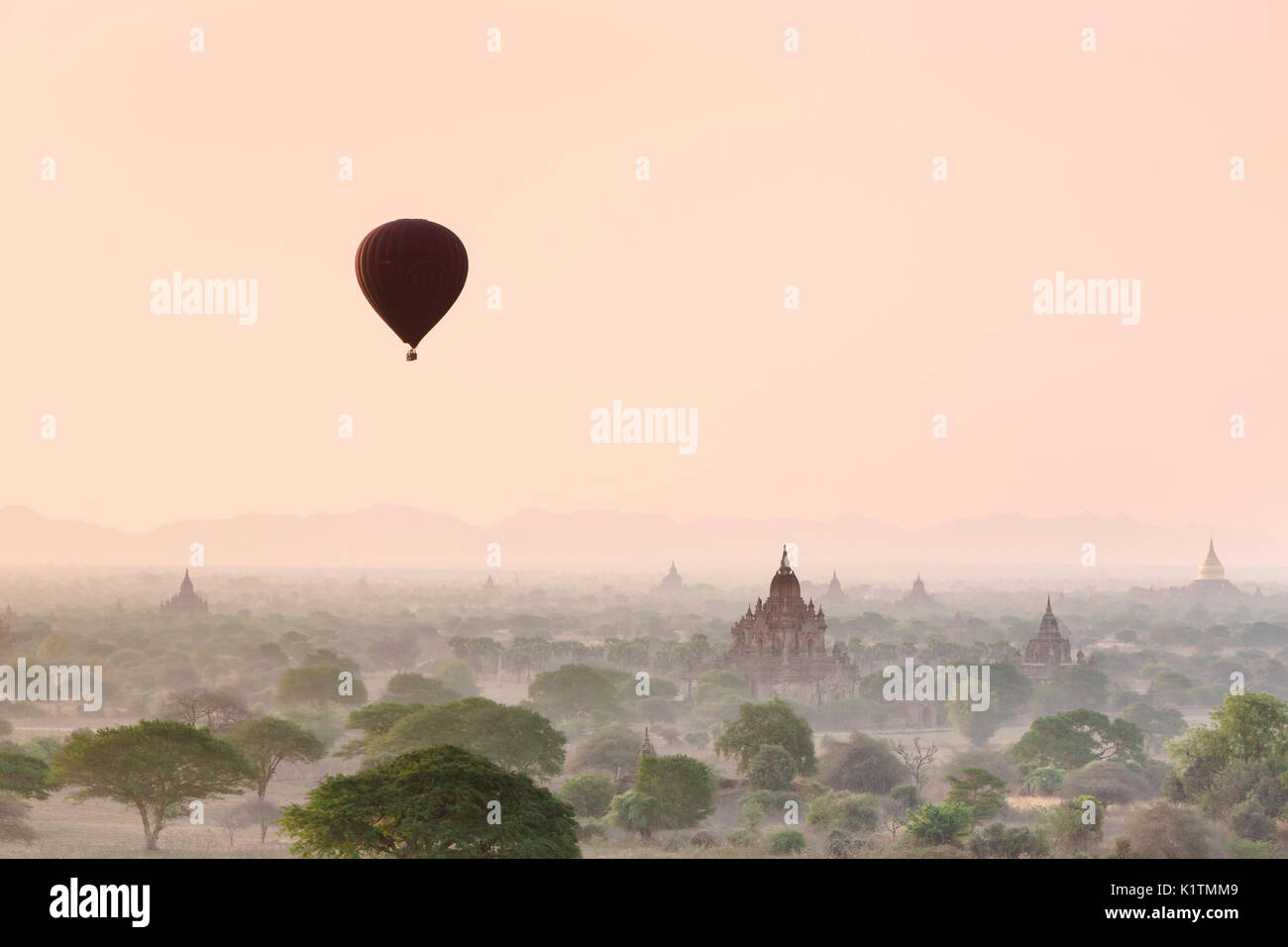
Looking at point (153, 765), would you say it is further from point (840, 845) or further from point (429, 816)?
point (840, 845)

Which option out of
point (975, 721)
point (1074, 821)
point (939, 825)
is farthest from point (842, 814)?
point (975, 721)

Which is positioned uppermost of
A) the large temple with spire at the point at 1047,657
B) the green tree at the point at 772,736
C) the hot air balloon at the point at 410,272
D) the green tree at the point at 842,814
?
the hot air balloon at the point at 410,272

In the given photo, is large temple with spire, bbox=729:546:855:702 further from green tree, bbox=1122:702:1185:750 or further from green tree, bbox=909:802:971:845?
green tree, bbox=909:802:971:845

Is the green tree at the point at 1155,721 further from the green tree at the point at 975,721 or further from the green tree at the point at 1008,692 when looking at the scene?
the green tree at the point at 975,721

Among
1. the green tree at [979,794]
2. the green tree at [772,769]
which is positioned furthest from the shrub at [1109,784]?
the green tree at [772,769]
